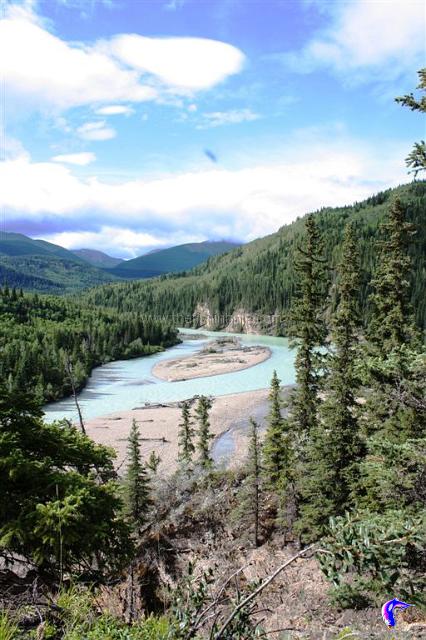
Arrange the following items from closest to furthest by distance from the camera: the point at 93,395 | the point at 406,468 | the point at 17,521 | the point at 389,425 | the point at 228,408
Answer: the point at 17,521
the point at 406,468
the point at 389,425
the point at 228,408
the point at 93,395

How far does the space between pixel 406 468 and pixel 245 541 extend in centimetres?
1315

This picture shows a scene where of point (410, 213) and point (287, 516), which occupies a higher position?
point (410, 213)

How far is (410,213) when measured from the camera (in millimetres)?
191750

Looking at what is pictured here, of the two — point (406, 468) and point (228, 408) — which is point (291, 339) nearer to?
point (406, 468)

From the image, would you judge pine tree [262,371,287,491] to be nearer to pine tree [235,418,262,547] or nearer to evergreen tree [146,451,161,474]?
pine tree [235,418,262,547]

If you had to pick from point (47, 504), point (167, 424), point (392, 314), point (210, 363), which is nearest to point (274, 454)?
point (392, 314)

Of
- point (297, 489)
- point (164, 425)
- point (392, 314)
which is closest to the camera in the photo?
point (392, 314)

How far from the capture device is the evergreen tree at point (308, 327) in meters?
21.6

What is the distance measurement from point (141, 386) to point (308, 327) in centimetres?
5287

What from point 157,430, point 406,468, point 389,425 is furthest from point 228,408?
point 406,468

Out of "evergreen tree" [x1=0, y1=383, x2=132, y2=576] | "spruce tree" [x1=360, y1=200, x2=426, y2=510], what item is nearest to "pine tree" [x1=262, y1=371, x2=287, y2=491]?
"spruce tree" [x1=360, y1=200, x2=426, y2=510]

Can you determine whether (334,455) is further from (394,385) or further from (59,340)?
(59,340)

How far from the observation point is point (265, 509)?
22.3m

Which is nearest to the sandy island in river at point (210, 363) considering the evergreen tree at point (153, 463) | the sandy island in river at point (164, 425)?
the sandy island in river at point (164, 425)
